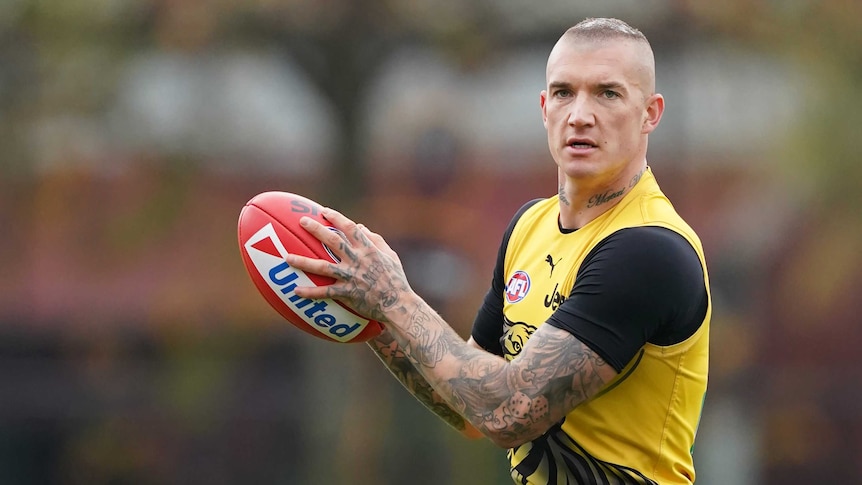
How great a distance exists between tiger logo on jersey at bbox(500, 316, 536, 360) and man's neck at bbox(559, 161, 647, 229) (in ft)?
1.25

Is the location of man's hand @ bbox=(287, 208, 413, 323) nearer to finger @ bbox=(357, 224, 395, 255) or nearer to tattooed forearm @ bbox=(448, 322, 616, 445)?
finger @ bbox=(357, 224, 395, 255)

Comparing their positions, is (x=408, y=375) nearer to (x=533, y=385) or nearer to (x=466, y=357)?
(x=466, y=357)

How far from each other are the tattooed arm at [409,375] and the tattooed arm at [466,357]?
1.82ft

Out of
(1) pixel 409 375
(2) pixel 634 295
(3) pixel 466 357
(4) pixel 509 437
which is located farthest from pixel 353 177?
(2) pixel 634 295

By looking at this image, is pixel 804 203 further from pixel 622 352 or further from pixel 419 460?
pixel 622 352

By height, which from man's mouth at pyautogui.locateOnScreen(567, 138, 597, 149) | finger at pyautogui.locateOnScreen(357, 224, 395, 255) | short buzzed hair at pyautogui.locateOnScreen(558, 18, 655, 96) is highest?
short buzzed hair at pyautogui.locateOnScreen(558, 18, 655, 96)

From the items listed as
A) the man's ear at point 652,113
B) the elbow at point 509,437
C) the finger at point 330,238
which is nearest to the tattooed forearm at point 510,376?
the elbow at point 509,437

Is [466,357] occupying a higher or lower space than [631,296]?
lower

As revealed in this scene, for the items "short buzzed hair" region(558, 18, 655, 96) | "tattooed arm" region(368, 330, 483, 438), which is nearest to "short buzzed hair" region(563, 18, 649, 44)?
"short buzzed hair" region(558, 18, 655, 96)

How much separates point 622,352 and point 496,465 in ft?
26.7

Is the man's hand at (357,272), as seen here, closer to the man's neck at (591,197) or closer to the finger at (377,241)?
the finger at (377,241)

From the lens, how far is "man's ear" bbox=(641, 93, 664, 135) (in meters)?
4.07

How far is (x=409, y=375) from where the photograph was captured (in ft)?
→ 14.6

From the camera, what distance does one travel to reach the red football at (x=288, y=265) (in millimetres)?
3977
